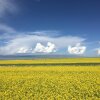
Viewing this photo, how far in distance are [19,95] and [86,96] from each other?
209 inches

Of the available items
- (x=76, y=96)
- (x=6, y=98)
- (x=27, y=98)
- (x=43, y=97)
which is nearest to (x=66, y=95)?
(x=76, y=96)

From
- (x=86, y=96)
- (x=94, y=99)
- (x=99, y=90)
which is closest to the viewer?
(x=94, y=99)

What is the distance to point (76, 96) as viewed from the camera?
17.7 meters

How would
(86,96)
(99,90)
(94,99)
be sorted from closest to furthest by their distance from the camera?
(94,99) → (86,96) → (99,90)

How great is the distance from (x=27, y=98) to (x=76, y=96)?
12.4 ft

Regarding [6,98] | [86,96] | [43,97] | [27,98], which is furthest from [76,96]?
[6,98]

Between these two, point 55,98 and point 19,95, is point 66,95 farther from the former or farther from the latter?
point 19,95

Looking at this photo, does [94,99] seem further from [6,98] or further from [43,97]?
[6,98]

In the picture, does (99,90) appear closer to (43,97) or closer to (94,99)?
(94,99)

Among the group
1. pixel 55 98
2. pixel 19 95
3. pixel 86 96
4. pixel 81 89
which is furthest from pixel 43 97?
pixel 81 89

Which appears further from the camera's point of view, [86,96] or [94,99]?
[86,96]

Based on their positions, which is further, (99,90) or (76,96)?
(99,90)

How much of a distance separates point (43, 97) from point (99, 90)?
5.48m

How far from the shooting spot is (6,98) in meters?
17.1
